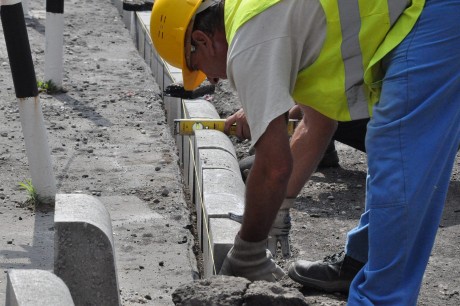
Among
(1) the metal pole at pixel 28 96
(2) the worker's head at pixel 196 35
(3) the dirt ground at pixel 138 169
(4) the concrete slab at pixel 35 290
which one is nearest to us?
(4) the concrete slab at pixel 35 290

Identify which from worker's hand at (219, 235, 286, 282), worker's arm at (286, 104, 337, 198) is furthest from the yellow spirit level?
worker's hand at (219, 235, 286, 282)

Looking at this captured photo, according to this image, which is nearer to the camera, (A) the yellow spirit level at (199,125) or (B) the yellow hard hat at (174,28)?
(B) the yellow hard hat at (174,28)

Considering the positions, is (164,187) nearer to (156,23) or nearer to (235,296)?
(156,23)

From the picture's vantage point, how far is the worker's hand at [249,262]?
4.12m

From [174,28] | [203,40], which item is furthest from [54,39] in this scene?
[203,40]

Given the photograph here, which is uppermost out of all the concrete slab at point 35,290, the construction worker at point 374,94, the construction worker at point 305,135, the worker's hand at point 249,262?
the construction worker at point 374,94

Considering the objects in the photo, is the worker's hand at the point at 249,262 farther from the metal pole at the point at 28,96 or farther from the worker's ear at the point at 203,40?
the metal pole at the point at 28,96

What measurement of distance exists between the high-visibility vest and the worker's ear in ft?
Result: 0.48

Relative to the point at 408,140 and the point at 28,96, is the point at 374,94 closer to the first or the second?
the point at 408,140

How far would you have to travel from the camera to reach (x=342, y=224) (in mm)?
5832

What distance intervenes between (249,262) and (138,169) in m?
2.44

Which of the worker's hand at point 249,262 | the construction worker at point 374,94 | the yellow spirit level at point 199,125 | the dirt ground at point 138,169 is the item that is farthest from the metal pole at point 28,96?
the construction worker at point 374,94

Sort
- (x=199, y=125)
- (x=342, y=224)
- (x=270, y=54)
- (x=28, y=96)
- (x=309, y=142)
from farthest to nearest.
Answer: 1. (x=199, y=125)
2. (x=342, y=224)
3. (x=28, y=96)
4. (x=309, y=142)
5. (x=270, y=54)

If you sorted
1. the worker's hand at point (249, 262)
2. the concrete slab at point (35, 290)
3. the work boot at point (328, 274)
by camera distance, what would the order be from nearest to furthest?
1. the concrete slab at point (35, 290)
2. the worker's hand at point (249, 262)
3. the work boot at point (328, 274)
